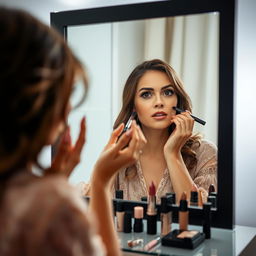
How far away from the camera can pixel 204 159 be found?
1.15 metres

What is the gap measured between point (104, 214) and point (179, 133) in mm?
407

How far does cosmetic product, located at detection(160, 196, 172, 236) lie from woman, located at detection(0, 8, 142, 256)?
573mm

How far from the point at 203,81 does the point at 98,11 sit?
1.27 feet

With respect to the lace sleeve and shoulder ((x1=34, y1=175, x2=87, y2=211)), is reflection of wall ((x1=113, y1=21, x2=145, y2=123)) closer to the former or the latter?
the lace sleeve

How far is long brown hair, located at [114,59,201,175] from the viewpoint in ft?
3.75

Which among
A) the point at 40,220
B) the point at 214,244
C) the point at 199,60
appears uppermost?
the point at 199,60

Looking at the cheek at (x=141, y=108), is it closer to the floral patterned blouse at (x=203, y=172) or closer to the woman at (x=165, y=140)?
the woman at (x=165, y=140)

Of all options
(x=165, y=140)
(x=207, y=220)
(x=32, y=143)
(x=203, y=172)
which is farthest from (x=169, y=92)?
(x=32, y=143)

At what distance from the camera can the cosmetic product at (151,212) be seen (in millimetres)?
1122

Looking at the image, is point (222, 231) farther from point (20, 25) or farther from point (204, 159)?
point (20, 25)

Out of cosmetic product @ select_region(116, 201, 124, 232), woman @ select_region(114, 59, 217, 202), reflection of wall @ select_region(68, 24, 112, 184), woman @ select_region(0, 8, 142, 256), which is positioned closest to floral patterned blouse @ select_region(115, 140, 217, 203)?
woman @ select_region(114, 59, 217, 202)

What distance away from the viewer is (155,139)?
46.2 inches

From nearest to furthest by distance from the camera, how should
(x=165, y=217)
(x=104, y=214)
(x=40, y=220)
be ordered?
(x=40, y=220)
(x=104, y=214)
(x=165, y=217)

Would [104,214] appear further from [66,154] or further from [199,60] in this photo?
[199,60]
